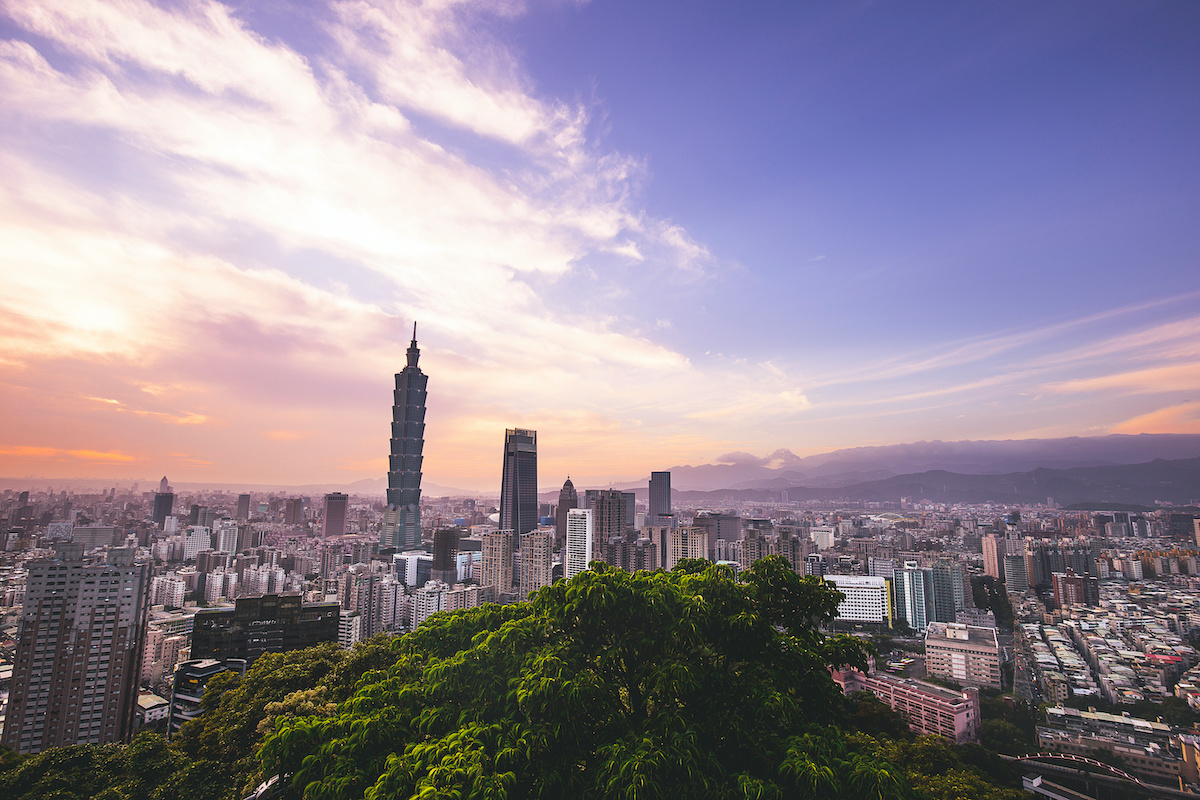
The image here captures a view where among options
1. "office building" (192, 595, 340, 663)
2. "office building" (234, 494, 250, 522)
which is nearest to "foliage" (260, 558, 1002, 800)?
"office building" (192, 595, 340, 663)

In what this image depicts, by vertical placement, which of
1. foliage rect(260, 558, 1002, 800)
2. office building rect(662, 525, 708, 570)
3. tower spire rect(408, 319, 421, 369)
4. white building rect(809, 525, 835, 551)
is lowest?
white building rect(809, 525, 835, 551)

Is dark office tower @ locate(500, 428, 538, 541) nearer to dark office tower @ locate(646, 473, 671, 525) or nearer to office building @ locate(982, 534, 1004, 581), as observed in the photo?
dark office tower @ locate(646, 473, 671, 525)

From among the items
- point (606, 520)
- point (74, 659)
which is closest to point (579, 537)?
point (606, 520)

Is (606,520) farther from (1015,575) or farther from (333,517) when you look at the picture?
(333,517)

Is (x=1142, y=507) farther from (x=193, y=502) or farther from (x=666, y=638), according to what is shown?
(x=193, y=502)

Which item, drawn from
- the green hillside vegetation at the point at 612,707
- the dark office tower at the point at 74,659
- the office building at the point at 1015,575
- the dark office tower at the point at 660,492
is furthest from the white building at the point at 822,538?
the green hillside vegetation at the point at 612,707

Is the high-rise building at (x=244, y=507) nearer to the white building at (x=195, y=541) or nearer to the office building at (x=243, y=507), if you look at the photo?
the office building at (x=243, y=507)
